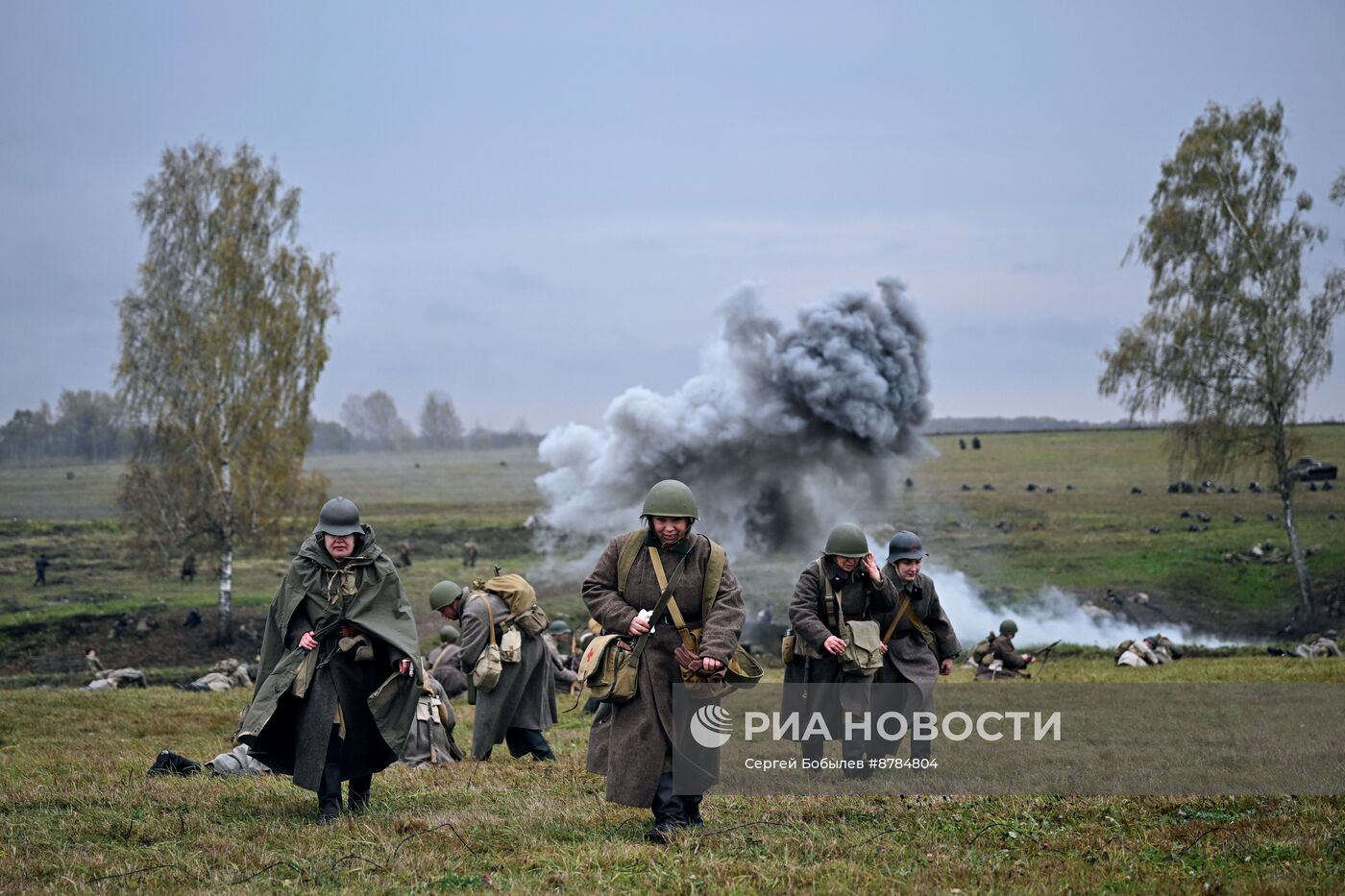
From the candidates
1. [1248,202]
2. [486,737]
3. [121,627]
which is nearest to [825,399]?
[1248,202]

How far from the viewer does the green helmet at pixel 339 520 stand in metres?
8.70

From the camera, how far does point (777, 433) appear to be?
3659cm

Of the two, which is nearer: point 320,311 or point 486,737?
point 486,737

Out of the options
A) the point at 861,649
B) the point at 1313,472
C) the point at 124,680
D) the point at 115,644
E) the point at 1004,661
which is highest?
the point at 1313,472

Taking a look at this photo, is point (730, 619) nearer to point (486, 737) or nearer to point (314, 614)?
point (314, 614)

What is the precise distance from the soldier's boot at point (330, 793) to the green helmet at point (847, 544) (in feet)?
13.1

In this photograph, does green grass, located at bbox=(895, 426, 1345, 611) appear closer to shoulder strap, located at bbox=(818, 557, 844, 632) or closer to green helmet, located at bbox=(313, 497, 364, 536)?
shoulder strap, located at bbox=(818, 557, 844, 632)

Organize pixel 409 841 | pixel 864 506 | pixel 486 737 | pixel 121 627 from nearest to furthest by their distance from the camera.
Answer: pixel 409 841
pixel 486 737
pixel 121 627
pixel 864 506

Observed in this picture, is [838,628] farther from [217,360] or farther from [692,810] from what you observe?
[217,360]

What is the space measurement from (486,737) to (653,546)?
4.59 m

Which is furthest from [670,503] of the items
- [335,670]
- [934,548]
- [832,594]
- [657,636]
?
[934,548]

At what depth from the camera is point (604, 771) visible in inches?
324

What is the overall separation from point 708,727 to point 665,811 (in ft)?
1.79

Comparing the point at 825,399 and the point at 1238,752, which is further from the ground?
the point at 825,399
